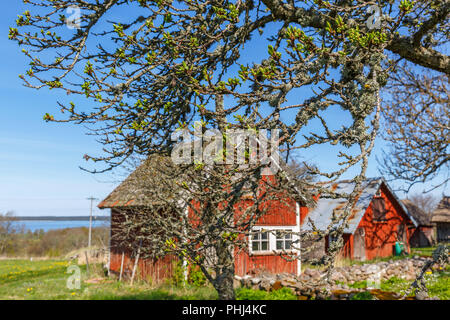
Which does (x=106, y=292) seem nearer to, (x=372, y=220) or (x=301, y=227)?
(x=301, y=227)

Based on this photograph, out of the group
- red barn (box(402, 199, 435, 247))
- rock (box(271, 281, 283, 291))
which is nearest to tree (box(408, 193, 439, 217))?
red barn (box(402, 199, 435, 247))

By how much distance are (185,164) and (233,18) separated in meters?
1.83

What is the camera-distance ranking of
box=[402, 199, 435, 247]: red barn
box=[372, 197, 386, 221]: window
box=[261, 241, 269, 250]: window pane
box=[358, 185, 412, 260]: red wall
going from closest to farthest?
box=[261, 241, 269, 250]: window pane, box=[358, 185, 412, 260]: red wall, box=[372, 197, 386, 221]: window, box=[402, 199, 435, 247]: red barn

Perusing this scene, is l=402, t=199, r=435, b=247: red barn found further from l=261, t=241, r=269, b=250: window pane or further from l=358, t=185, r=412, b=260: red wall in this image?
l=261, t=241, r=269, b=250: window pane

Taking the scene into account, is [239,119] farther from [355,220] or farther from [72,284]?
[355,220]

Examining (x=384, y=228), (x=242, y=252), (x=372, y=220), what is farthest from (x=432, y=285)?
(x=384, y=228)

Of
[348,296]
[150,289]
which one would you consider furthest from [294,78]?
[150,289]

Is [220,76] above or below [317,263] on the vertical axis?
above

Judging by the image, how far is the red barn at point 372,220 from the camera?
21.8 m

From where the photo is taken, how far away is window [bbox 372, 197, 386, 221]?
939 inches

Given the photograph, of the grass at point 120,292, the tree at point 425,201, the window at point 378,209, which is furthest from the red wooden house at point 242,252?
the tree at point 425,201

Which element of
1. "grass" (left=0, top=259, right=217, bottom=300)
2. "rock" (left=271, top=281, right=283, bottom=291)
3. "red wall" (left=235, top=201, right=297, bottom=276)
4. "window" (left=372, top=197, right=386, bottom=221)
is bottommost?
"grass" (left=0, top=259, right=217, bottom=300)

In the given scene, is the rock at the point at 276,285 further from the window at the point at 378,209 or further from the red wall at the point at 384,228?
the window at the point at 378,209

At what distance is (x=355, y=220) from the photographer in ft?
69.2
